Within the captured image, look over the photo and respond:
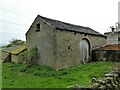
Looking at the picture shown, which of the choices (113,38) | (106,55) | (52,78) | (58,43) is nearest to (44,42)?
(58,43)

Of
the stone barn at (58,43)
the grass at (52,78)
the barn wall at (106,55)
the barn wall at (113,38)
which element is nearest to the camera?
the grass at (52,78)

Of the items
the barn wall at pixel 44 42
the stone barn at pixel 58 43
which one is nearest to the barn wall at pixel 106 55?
the stone barn at pixel 58 43

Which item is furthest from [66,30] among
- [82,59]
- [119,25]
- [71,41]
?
[119,25]

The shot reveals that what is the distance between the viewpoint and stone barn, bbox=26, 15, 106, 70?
761 inches

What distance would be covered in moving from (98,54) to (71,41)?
5404 mm

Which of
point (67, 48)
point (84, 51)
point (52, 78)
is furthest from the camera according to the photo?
point (84, 51)

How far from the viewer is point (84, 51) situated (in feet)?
76.9

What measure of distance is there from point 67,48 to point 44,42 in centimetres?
284

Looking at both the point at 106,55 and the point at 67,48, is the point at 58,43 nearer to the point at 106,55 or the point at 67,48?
the point at 67,48

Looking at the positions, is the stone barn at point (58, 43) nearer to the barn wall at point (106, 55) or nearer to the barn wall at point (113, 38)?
the barn wall at point (106, 55)

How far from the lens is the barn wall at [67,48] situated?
63.5 feet

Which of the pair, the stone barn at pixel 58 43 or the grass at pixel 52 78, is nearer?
the grass at pixel 52 78

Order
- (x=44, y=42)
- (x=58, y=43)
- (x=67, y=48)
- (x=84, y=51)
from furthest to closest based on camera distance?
(x=84, y=51)
(x=44, y=42)
(x=67, y=48)
(x=58, y=43)

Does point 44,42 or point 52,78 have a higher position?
point 44,42
